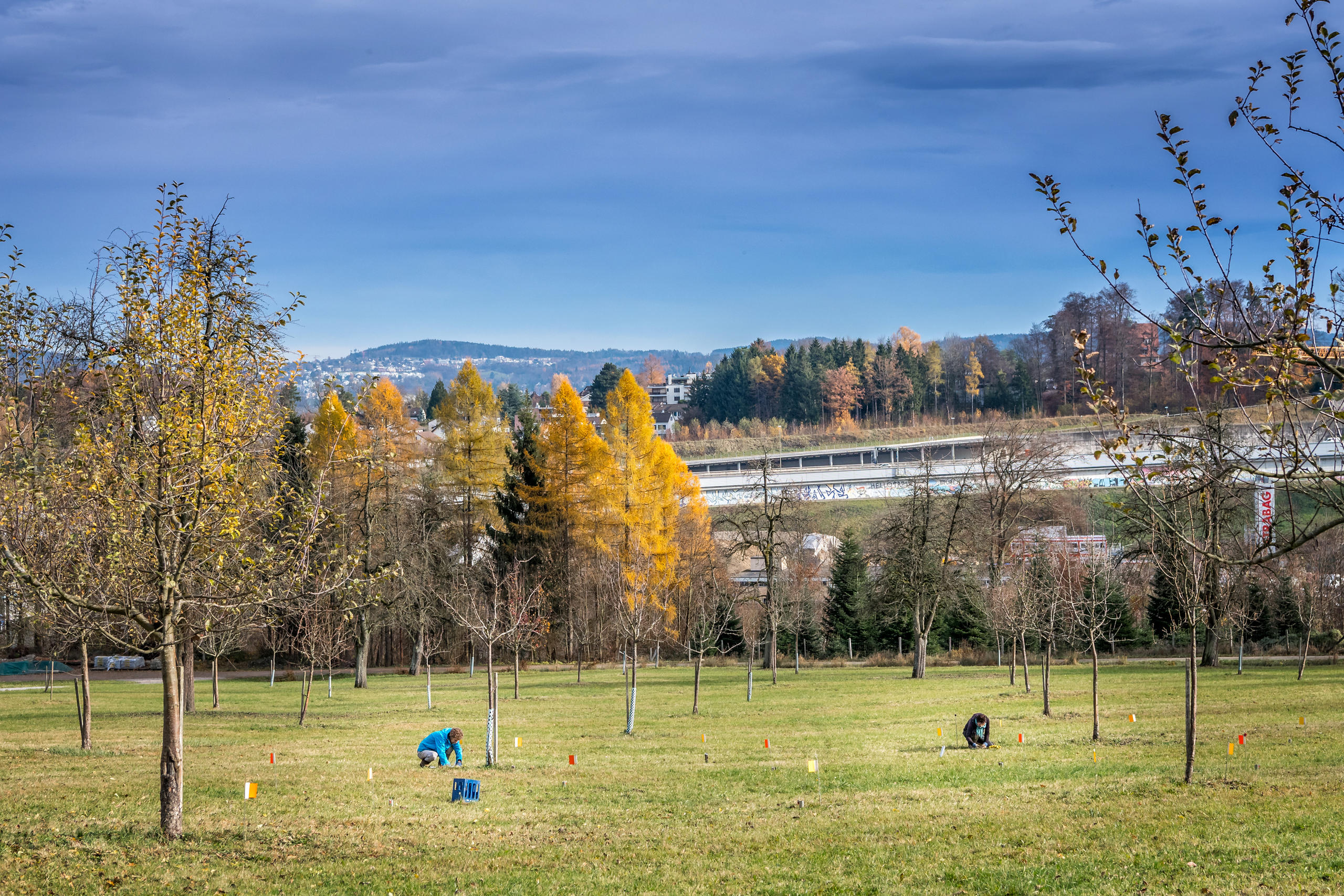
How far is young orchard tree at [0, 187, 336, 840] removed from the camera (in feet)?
30.8

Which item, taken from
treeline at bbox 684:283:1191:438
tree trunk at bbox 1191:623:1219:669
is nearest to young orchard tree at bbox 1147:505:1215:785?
tree trunk at bbox 1191:623:1219:669

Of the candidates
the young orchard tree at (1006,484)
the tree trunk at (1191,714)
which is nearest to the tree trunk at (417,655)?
the young orchard tree at (1006,484)

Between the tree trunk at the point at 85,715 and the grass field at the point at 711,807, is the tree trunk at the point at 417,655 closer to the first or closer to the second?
the grass field at the point at 711,807

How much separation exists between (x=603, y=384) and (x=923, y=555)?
83251 mm

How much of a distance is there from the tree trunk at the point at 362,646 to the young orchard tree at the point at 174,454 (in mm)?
27723

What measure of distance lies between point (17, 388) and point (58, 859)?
468 cm

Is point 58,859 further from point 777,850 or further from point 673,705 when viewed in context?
point 673,705

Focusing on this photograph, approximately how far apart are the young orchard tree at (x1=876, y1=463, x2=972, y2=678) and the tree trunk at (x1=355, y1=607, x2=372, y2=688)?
67.1ft

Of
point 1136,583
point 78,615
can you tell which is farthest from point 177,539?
point 1136,583

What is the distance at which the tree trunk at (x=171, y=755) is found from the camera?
9461 mm

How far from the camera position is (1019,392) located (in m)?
107

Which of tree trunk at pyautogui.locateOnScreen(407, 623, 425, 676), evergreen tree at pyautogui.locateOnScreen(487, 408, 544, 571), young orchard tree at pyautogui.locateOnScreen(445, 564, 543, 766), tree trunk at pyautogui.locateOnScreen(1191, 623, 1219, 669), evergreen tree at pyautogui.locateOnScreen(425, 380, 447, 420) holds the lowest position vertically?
tree trunk at pyautogui.locateOnScreen(407, 623, 425, 676)

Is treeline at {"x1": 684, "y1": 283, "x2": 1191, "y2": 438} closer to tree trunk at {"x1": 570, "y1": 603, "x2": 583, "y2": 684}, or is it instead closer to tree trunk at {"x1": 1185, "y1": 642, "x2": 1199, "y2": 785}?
tree trunk at {"x1": 570, "y1": 603, "x2": 583, "y2": 684}

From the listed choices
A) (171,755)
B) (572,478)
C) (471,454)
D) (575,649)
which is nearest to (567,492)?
(572,478)
